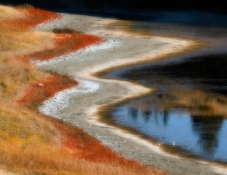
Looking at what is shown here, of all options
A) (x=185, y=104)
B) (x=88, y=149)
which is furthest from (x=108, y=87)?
(x=88, y=149)

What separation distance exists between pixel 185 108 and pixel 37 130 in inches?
491

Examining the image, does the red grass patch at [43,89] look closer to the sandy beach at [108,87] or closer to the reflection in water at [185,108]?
the sandy beach at [108,87]

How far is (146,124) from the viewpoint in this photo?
3750 cm

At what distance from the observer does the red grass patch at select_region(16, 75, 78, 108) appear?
41.2m

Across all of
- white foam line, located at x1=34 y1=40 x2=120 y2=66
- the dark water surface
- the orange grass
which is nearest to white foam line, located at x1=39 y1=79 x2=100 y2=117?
the dark water surface

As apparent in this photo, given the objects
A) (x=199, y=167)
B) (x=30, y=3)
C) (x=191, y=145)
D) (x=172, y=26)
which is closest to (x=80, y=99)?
(x=191, y=145)

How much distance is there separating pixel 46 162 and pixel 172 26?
5602cm

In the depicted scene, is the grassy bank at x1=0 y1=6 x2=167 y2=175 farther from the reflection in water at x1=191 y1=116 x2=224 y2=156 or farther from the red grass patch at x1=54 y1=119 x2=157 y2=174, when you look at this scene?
the reflection in water at x1=191 y1=116 x2=224 y2=156

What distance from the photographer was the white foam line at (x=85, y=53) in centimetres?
5667

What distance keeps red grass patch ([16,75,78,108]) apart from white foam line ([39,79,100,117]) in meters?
0.42

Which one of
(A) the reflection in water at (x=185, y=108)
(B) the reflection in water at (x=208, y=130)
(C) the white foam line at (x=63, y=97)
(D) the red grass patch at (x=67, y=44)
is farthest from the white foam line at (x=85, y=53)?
(B) the reflection in water at (x=208, y=130)

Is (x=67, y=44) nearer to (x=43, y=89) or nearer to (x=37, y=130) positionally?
(x=43, y=89)

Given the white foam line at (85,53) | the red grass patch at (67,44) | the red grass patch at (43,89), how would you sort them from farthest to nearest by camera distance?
the red grass patch at (67,44) → the white foam line at (85,53) → the red grass patch at (43,89)

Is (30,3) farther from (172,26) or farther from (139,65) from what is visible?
(139,65)
